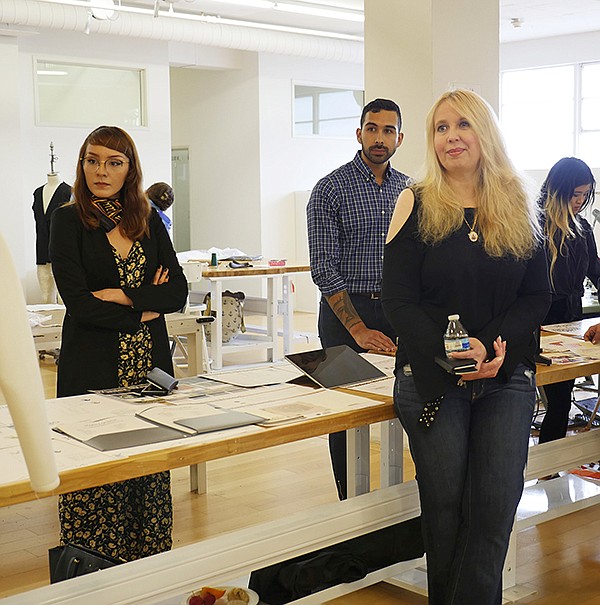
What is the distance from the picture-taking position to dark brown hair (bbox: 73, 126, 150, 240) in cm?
277

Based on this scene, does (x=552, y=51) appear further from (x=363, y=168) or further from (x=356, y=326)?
(x=356, y=326)

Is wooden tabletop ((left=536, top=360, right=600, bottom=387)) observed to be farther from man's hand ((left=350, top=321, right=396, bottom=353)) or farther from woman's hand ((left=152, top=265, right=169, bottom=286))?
woman's hand ((left=152, top=265, right=169, bottom=286))

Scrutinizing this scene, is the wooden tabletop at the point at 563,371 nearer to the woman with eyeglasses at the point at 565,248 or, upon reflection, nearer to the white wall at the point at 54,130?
the woman with eyeglasses at the point at 565,248

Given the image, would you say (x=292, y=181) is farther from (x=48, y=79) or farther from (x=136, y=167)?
(x=136, y=167)

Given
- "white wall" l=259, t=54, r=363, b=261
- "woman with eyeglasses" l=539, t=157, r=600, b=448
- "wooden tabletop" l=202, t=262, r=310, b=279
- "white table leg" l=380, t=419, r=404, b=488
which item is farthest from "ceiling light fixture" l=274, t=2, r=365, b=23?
"white table leg" l=380, t=419, r=404, b=488

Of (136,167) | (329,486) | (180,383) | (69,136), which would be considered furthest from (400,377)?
(69,136)

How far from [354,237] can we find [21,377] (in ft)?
9.45

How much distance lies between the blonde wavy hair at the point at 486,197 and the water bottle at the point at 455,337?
20cm

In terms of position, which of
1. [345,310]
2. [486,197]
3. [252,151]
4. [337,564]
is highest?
[252,151]

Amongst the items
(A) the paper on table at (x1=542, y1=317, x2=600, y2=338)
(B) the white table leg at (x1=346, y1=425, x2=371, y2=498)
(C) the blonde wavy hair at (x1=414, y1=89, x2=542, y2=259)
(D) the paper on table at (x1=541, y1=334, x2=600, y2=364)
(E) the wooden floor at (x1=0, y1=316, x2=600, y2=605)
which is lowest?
(E) the wooden floor at (x1=0, y1=316, x2=600, y2=605)

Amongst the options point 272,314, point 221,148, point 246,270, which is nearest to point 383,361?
point 246,270

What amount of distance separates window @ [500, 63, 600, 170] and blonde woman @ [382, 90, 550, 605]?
1011cm

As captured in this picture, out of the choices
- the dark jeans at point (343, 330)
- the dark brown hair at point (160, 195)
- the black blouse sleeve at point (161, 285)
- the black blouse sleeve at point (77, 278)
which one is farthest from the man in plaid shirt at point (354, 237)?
the dark brown hair at point (160, 195)

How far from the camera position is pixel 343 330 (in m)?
3.49
